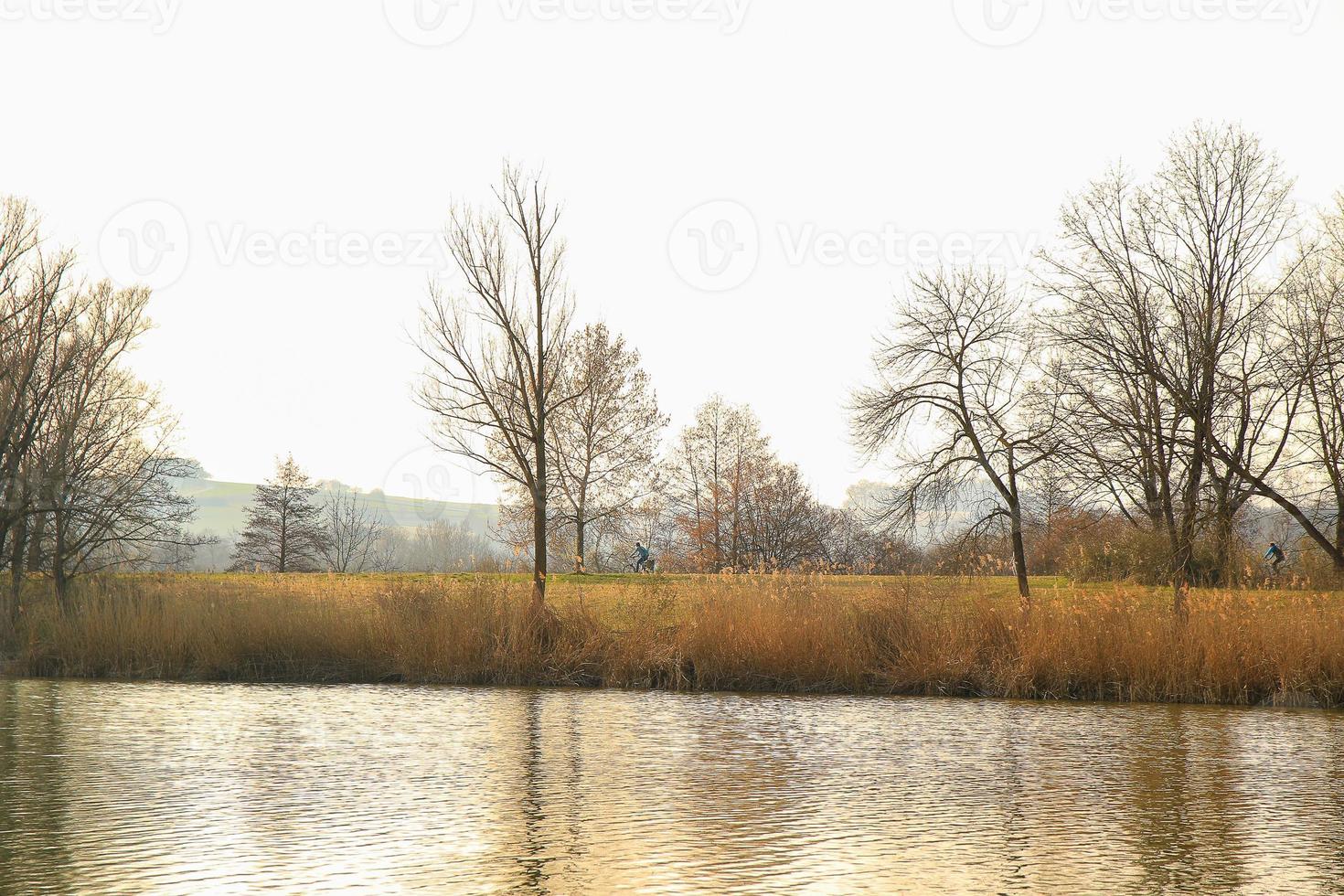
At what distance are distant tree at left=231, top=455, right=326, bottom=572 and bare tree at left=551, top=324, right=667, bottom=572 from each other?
1429 cm

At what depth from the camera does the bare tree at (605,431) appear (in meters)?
46.2

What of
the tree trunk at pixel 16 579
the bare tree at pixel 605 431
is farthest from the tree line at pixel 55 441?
the bare tree at pixel 605 431

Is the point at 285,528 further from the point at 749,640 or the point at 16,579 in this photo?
the point at 749,640

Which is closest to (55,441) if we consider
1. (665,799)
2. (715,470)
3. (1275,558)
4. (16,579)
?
(16,579)

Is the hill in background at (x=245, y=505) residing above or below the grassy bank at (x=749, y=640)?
above

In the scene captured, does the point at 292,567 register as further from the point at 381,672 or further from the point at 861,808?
the point at 861,808

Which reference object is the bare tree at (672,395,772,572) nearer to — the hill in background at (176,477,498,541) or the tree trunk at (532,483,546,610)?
the tree trunk at (532,483,546,610)

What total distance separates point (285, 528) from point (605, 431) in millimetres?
17247

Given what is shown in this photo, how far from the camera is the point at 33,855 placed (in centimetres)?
673

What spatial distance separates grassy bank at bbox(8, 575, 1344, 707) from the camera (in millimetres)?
15516

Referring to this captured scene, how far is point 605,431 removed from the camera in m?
47.3

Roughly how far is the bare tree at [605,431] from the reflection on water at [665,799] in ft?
105

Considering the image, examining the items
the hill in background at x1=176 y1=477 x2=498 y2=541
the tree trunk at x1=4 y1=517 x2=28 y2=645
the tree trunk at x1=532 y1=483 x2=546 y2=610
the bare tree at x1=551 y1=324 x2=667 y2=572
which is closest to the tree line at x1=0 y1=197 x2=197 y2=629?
the tree trunk at x1=4 y1=517 x2=28 y2=645

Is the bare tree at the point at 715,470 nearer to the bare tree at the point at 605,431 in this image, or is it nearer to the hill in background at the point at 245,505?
the bare tree at the point at 605,431
